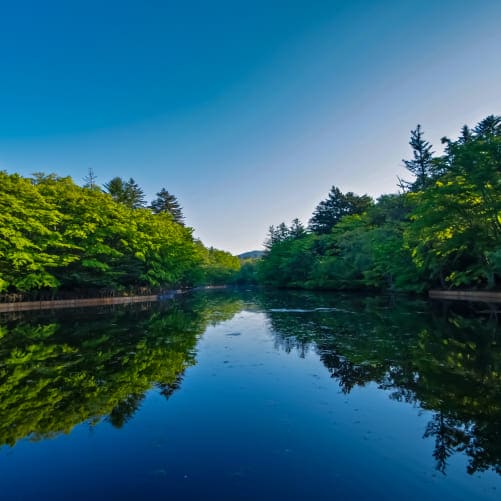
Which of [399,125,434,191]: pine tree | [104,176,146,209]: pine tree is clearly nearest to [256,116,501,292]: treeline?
[399,125,434,191]: pine tree

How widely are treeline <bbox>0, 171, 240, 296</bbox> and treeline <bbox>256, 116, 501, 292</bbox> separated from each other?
2235cm

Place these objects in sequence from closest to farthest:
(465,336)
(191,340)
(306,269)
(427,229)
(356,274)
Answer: (465,336) → (191,340) → (427,229) → (356,274) → (306,269)

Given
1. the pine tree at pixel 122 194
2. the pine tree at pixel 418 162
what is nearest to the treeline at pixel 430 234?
the pine tree at pixel 418 162

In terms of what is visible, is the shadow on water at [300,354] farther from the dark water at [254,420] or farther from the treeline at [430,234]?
the treeline at [430,234]

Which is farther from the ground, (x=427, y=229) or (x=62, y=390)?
(x=427, y=229)

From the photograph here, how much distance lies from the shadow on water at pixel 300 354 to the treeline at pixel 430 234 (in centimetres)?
1096

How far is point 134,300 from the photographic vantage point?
3088cm

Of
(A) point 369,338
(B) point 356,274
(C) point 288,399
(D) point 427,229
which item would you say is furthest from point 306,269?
(C) point 288,399

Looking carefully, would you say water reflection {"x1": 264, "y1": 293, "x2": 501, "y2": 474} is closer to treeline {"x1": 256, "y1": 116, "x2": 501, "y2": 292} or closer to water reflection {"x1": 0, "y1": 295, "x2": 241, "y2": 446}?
water reflection {"x1": 0, "y1": 295, "x2": 241, "y2": 446}

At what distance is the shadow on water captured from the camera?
4.96 m

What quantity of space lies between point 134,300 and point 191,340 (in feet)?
69.5

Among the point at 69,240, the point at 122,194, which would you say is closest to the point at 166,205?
the point at 122,194

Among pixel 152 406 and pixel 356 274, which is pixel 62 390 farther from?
pixel 356 274

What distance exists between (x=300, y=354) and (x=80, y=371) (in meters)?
5.77
